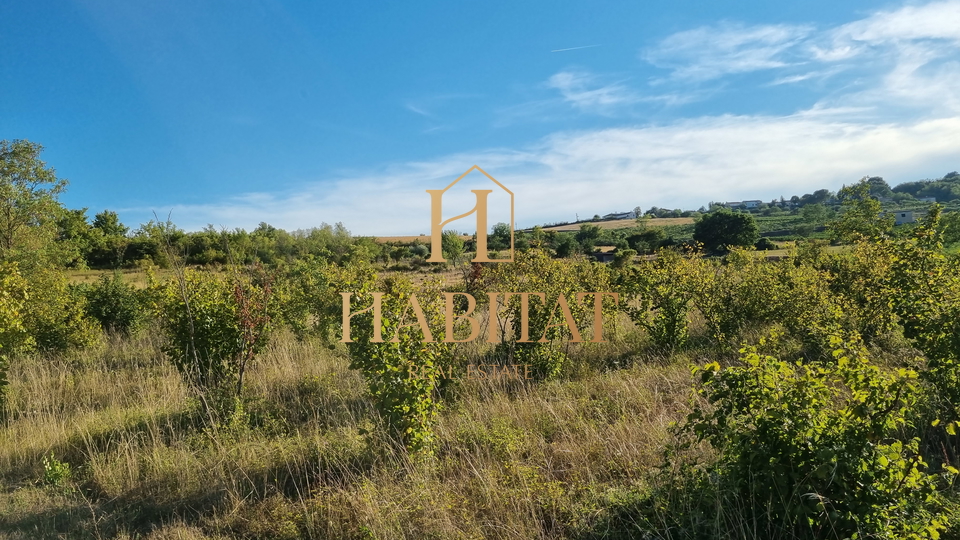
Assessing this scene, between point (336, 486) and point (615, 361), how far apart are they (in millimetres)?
4166

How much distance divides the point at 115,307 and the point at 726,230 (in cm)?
3080

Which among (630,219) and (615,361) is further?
(630,219)

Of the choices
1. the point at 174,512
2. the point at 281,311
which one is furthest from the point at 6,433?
the point at 281,311

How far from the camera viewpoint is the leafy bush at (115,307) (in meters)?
10.6

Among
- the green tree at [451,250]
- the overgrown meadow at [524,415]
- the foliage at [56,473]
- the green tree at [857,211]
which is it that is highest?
the green tree at [857,211]

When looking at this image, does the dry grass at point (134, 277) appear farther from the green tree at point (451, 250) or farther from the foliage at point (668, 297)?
the foliage at point (668, 297)

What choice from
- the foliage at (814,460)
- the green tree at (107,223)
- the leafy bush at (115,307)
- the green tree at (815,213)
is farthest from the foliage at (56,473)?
the green tree at (107,223)

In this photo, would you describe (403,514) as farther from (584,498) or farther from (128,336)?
(128,336)

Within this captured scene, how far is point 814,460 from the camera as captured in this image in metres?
2.25

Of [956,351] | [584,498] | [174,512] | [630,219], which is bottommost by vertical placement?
[174,512]

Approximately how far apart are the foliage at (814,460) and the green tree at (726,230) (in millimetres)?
26731

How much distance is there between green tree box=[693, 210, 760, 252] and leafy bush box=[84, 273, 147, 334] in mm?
26437

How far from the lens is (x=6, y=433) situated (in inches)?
209

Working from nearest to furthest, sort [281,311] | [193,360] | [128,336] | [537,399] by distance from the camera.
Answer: [537,399], [193,360], [281,311], [128,336]
